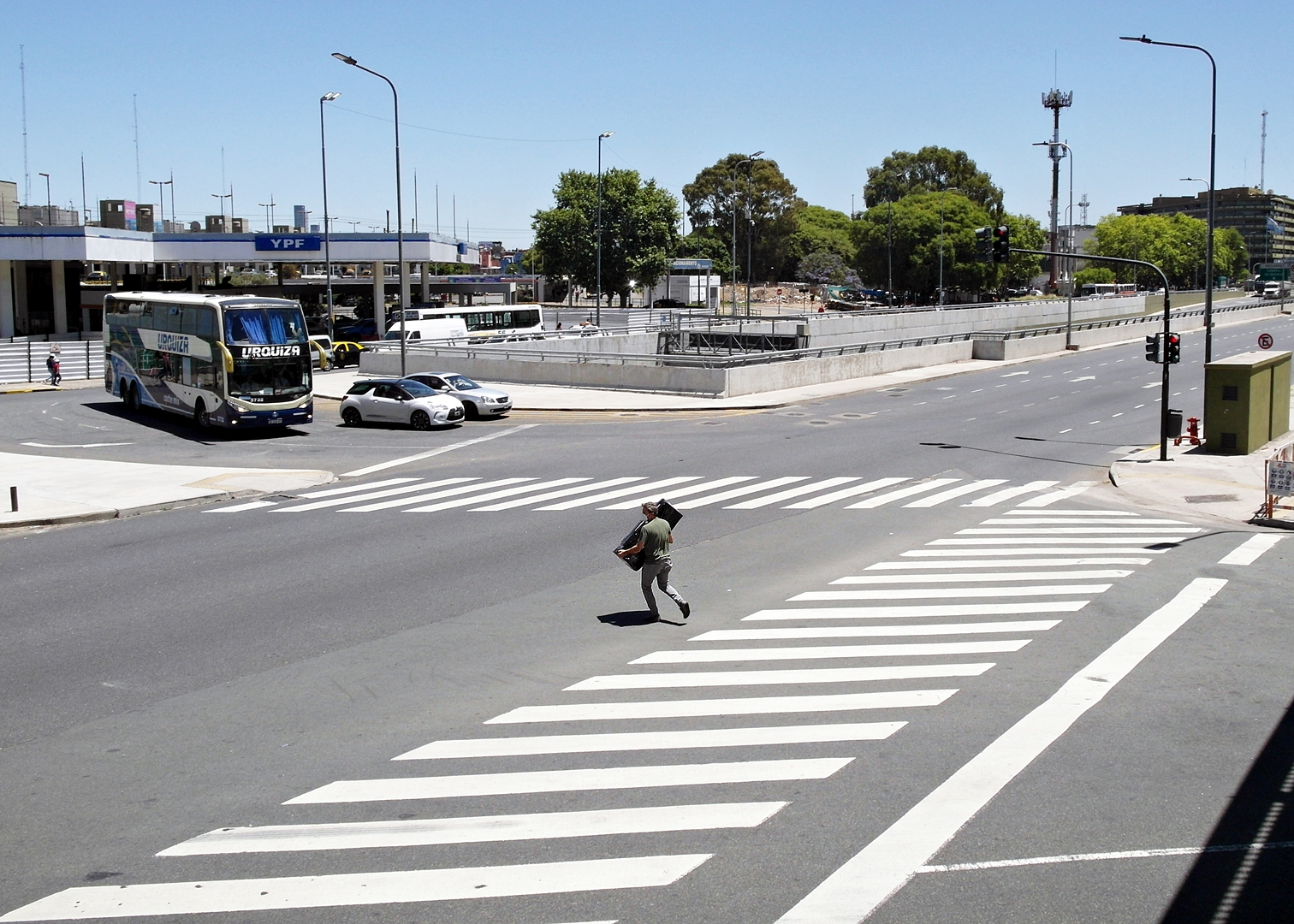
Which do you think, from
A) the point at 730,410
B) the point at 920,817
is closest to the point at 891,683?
the point at 920,817

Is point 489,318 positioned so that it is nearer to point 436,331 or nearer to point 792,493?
point 436,331

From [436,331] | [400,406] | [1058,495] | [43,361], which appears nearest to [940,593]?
[1058,495]

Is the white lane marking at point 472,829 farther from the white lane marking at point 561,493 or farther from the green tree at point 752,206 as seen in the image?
the green tree at point 752,206

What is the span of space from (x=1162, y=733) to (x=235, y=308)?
29.5 metres

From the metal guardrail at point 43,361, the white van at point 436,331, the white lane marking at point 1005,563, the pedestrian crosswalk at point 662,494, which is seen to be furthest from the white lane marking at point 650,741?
the white van at point 436,331

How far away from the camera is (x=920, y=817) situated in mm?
9094

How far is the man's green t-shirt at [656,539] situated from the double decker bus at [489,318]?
50053 mm

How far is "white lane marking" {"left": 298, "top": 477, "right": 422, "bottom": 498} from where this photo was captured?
2564 centimetres

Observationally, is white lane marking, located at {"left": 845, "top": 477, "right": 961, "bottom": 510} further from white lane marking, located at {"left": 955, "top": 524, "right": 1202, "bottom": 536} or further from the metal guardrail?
the metal guardrail

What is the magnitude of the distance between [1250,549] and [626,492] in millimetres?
11998

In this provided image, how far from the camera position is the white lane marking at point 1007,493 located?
80.9ft

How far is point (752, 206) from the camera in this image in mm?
153875

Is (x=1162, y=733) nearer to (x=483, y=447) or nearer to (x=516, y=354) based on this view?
(x=483, y=447)

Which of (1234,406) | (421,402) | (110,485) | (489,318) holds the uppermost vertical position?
(489,318)
